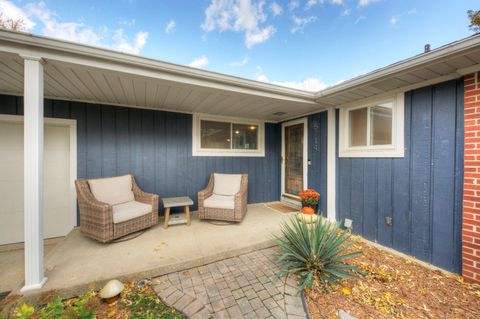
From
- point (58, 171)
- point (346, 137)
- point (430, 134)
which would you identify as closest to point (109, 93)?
point (58, 171)

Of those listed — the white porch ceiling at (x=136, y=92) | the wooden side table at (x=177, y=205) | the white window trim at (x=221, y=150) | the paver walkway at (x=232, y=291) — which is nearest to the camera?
the paver walkway at (x=232, y=291)

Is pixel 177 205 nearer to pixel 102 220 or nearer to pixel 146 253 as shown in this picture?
pixel 146 253

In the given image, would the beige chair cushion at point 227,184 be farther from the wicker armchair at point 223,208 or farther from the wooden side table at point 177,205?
the wooden side table at point 177,205

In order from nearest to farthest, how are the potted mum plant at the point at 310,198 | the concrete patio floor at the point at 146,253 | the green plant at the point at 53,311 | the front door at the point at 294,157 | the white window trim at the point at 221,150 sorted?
1. the green plant at the point at 53,311
2. the concrete patio floor at the point at 146,253
3. the potted mum plant at the point at 310,198
4. the white window trim at the point at 221,150
5. the front door at the point at 294,157

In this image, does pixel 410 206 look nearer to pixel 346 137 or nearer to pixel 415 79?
pixel 346 137

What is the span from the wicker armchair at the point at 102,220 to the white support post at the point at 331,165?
326 cm

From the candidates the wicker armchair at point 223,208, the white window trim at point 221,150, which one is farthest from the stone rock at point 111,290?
→ the white window trim at point 221,150

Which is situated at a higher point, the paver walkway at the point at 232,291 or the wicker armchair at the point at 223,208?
the wicker armchair at the point at 223,208

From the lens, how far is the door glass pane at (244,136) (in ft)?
15.2

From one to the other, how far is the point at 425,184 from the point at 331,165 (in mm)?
1369

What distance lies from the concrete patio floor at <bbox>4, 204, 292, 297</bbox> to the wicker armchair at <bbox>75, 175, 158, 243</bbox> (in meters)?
0.15

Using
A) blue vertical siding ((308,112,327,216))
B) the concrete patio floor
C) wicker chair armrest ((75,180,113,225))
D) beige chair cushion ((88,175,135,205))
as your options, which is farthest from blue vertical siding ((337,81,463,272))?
beige chair cushion ((88,175,135,205))

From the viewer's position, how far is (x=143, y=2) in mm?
3682

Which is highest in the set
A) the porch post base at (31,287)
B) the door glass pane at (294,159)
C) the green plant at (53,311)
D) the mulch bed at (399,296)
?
the door glass pane at (294,159)
